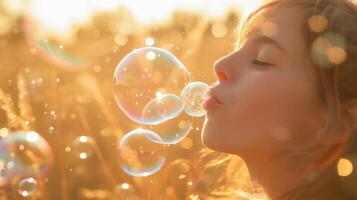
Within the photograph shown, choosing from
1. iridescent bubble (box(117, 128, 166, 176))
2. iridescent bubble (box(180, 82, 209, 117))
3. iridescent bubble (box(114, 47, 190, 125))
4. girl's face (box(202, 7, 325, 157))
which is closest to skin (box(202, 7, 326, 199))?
girl's face (box(202, 7, 325, 157))

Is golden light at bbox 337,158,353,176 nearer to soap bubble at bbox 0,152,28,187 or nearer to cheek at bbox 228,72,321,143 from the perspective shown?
cheek at bbox 228,72,321,143

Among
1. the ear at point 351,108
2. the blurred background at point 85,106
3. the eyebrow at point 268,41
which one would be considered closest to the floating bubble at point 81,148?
the blurred background at point 85,106

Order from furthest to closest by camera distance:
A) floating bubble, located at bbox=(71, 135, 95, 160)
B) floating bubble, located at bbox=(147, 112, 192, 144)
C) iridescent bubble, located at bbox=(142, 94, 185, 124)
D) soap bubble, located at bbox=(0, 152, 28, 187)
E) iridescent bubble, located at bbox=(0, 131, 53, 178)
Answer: floating bubble, located at bbox=(71, 135, 95, 160)
iridescent bubble, located at bbox=(0, 131, 53, 178)
soap bubble, located at bbox=(0, 152, 28, 187)
floating bubble, located at bbox=(147, 112, 192, 144)
iridescent bubble, located at bbox=(142, 94, 185, 124)

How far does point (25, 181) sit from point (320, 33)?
2.37 metres

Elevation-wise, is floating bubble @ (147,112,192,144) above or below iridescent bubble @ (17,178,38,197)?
above

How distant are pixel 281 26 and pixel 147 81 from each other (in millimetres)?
1448

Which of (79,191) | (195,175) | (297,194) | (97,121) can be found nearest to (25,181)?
(195,175)

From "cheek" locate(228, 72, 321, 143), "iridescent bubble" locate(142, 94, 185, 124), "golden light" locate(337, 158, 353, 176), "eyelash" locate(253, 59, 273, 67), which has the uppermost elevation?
"eyelash" locate(253, 59, 273, 67)

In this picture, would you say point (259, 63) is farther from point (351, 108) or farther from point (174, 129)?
point (174, 129)

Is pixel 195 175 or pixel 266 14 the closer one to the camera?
pixel 266 14

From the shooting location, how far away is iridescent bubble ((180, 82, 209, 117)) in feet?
10.5

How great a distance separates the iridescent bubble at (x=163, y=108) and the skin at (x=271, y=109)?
125cm

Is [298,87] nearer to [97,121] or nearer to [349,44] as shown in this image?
[349,44]

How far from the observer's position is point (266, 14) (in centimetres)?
229
